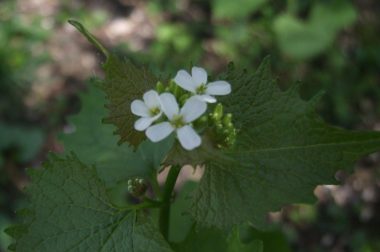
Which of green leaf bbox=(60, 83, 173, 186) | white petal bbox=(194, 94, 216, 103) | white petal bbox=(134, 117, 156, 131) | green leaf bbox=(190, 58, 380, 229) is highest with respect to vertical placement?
white petal bbox=(194, 94, 216, 103)

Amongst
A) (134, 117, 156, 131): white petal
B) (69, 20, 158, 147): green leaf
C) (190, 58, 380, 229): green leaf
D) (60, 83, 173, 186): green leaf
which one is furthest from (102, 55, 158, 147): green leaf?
(60, 83, 173, 186): green leaf

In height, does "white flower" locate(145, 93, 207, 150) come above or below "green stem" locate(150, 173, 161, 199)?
above

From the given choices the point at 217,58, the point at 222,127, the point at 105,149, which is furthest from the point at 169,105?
the point at 217,58

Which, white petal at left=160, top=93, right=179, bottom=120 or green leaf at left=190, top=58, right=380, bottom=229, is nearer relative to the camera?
white petal at left=160, top=93, right=179, bottom=120

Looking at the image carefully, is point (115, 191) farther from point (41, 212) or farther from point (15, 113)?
point (15, 113)

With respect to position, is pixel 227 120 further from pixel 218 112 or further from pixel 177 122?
pixel 177 122

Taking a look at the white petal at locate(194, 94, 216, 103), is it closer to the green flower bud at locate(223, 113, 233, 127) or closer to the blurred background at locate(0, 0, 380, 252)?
the green flower bud at locate(223, 113, 233, 127)
